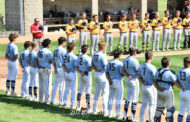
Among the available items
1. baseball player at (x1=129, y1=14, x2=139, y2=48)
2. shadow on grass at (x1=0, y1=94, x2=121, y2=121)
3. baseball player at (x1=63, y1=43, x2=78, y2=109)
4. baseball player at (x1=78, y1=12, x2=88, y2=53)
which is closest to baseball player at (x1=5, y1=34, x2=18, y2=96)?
shadow on grass at (x1=0, y1=94, x2=121, y2=121)

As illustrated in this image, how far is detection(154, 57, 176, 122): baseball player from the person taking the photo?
10.1 meters

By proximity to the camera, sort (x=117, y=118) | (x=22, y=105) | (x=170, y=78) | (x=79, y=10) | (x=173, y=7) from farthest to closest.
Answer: (x=173, y=7), (x=79, y=10), (x=22, y=105), (x=117, y=118), (x=170, y=78)

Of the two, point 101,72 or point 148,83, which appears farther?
point 101,72

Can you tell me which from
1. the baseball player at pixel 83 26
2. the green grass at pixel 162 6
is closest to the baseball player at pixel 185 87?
the baseball player at pixel 83 26

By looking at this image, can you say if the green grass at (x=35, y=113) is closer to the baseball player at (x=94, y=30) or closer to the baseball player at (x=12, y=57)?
the baseball player at (x=12, y=57)

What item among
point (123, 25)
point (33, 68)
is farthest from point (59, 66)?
point (123, 25)

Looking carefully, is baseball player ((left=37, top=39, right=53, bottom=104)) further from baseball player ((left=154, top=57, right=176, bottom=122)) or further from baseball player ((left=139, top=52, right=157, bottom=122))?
baseball player ((left=154, top=57, right=176, bottom=122))

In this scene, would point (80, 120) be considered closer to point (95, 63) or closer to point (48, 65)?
point (95, 63)

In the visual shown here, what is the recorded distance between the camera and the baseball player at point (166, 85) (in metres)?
10.1

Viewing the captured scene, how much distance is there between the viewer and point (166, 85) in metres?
10.1

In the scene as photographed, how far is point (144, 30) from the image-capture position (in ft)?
73.5

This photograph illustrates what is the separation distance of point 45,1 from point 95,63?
65.8 ft

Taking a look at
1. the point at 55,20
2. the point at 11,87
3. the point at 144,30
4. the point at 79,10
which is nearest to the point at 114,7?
the point at 79,10

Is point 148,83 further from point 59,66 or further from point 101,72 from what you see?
point 59,66
